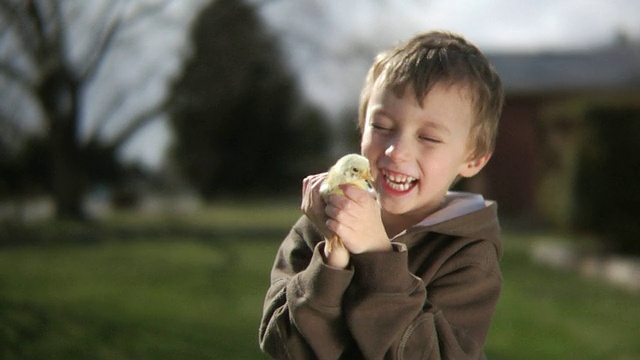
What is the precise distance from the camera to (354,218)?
1.37 m

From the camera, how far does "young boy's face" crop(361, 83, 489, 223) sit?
1.54m

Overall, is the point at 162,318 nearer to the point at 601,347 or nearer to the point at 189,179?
the point at 601,347

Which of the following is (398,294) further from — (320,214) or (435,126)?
(435,126)

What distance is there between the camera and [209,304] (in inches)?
265

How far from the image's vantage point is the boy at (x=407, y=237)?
141 cm

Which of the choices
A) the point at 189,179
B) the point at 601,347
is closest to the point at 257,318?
the point at 601,347

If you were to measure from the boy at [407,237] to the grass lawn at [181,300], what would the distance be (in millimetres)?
3239

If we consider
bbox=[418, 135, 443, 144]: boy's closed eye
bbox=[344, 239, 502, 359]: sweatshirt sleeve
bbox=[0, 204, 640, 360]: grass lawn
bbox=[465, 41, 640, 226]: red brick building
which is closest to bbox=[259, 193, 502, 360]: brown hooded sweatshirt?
bbox=[344, 239, 502, 359]: sweatshirt sleeve

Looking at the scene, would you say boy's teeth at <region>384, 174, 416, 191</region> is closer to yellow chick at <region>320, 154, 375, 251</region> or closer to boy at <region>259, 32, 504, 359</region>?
boy at <region>259, 32, 504, 359</region>

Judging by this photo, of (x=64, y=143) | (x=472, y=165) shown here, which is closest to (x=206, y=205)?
(x=64, y=143)

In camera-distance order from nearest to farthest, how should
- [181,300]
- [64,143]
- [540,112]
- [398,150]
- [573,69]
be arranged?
[398,150] < [181,300] < [64,143] < [540,112] < [573,69]

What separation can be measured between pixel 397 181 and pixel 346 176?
0.22 m

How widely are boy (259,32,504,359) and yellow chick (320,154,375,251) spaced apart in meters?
0.01

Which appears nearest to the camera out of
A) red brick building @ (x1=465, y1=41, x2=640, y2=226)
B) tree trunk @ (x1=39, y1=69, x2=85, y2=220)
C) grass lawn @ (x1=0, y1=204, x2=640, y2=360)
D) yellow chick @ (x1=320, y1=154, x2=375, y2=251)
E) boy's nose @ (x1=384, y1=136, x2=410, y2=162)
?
yellow chick @ (x1=320, y1=154, x2=375, y2=251)
